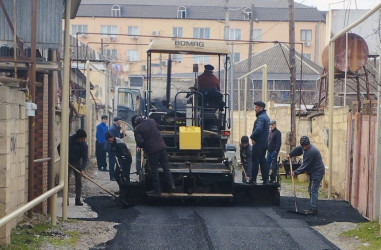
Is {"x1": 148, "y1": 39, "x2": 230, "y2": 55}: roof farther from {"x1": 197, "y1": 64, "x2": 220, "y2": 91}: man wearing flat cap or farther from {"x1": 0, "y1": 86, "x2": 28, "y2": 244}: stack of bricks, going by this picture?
{"x1": 0, "y1": 86, "x2": 28, "y2": 244}: stack of bricks

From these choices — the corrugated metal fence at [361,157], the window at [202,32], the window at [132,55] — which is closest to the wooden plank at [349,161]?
the corrugated metal fence at [361,157]

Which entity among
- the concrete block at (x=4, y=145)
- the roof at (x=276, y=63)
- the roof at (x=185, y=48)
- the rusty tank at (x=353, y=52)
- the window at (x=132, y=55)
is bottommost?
the concrete block at (x=4, y=145)

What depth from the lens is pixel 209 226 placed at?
39.8ft

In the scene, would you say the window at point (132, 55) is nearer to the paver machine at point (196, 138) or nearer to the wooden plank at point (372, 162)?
the paver machine at point (196, 138)

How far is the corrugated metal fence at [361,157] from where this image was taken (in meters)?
14.1

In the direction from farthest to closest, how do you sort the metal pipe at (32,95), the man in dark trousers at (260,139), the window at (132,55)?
the window at (132,55) → the man in dark trousers at (260,139) → the metal pipe at (32,95)

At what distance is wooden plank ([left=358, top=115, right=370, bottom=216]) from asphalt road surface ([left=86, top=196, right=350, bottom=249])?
0.47 metres

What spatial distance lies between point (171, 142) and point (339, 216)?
390 cm

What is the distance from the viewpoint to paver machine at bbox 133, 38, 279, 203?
14.8m

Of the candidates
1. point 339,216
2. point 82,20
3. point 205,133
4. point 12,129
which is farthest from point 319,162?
point 82,20

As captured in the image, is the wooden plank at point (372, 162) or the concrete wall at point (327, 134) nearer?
the wooden plank at point (372, 162)

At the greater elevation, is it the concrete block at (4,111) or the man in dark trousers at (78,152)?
the concrete block at (4,111)

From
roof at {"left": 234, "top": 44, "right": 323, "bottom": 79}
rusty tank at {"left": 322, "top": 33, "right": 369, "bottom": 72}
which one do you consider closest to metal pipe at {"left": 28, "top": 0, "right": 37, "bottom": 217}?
rusty tank at {"left": 322, "top": 33, "right": 369, "bottom": 72}

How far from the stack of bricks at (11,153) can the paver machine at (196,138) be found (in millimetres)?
3995
